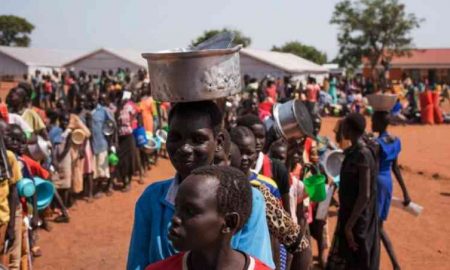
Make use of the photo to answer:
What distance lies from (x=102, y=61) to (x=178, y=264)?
28028 mm

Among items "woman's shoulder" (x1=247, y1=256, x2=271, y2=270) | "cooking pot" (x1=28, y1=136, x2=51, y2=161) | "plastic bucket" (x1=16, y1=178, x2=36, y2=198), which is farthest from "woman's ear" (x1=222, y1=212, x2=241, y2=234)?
"cooking pot" (x1=28, y1=136, x2=51, y2=161)

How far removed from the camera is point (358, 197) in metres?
3.99

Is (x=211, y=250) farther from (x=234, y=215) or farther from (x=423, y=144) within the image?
(x=423, y=144)

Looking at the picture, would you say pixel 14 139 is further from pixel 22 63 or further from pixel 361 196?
pixel 22 63

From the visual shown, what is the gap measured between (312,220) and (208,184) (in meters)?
3.96

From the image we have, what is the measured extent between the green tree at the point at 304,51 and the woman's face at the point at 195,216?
61.8 metres

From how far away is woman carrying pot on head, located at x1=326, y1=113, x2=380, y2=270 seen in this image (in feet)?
13.1

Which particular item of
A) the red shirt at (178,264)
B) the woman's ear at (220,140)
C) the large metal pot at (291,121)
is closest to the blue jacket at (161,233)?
the red shirt at (178,264)

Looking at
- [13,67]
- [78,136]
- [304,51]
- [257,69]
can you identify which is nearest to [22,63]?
[13,67]

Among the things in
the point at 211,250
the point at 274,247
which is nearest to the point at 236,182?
the point at 211,250

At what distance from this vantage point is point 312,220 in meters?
5.16

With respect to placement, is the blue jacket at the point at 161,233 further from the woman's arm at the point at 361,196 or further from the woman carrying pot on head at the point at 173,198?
the woman's arm at the point at 361,196

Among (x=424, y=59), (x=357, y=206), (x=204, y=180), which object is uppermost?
(x=424, y=59)

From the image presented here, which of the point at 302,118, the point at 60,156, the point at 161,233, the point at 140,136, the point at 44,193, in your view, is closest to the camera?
the point at 161,233
